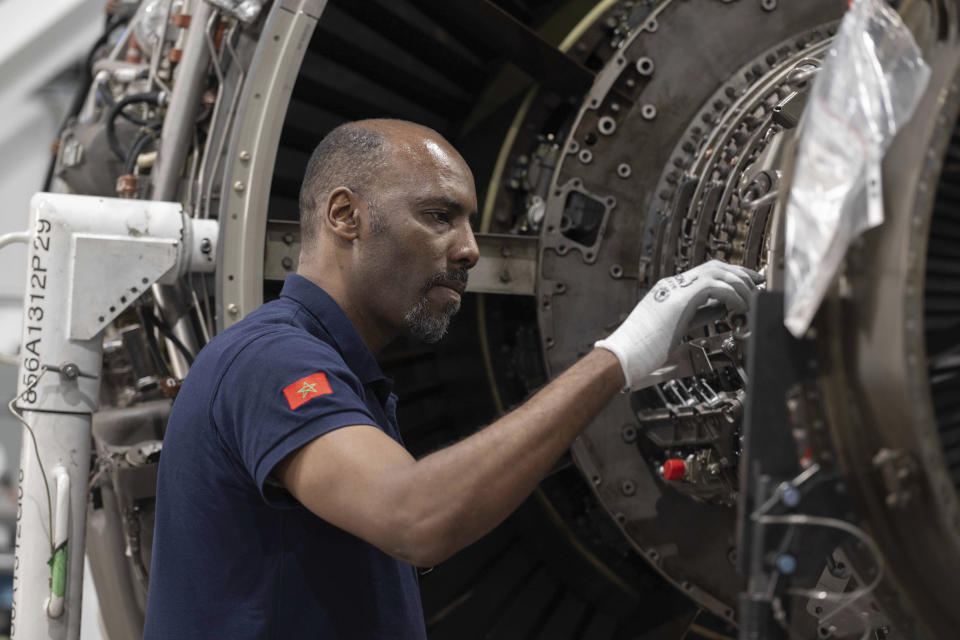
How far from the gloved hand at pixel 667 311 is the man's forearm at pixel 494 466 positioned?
0.13 meters

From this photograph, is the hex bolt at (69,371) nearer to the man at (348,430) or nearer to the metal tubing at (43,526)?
the metal tubing at (43,526)

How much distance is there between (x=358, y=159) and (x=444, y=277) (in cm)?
25

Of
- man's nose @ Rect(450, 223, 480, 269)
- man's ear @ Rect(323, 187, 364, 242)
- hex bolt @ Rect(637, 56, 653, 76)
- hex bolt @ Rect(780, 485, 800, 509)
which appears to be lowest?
hex bolt @ Rect(780, 485, 800, 509)

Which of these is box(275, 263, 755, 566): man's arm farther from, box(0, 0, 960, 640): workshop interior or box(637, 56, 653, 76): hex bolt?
box(637, 56, 653, 76): hex bolt

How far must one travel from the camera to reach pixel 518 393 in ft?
9.62

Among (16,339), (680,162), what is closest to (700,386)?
(680,162)

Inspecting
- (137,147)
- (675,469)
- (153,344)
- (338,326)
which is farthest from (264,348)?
(137,147)

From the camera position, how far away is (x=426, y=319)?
6.24 ft

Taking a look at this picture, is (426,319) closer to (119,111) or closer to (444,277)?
(444,277)

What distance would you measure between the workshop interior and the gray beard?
455 millimetres

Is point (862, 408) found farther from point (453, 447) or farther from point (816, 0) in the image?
point (816, 0)

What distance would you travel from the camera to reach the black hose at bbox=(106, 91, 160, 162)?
2.72 m

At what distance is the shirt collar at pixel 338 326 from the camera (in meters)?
1.82

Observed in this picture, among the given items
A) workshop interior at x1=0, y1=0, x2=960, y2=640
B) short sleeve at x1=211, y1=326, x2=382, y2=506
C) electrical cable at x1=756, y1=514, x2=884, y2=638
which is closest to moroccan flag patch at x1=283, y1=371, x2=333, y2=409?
short sleeve at x1=211, y1=326, x2=382, y2=506
